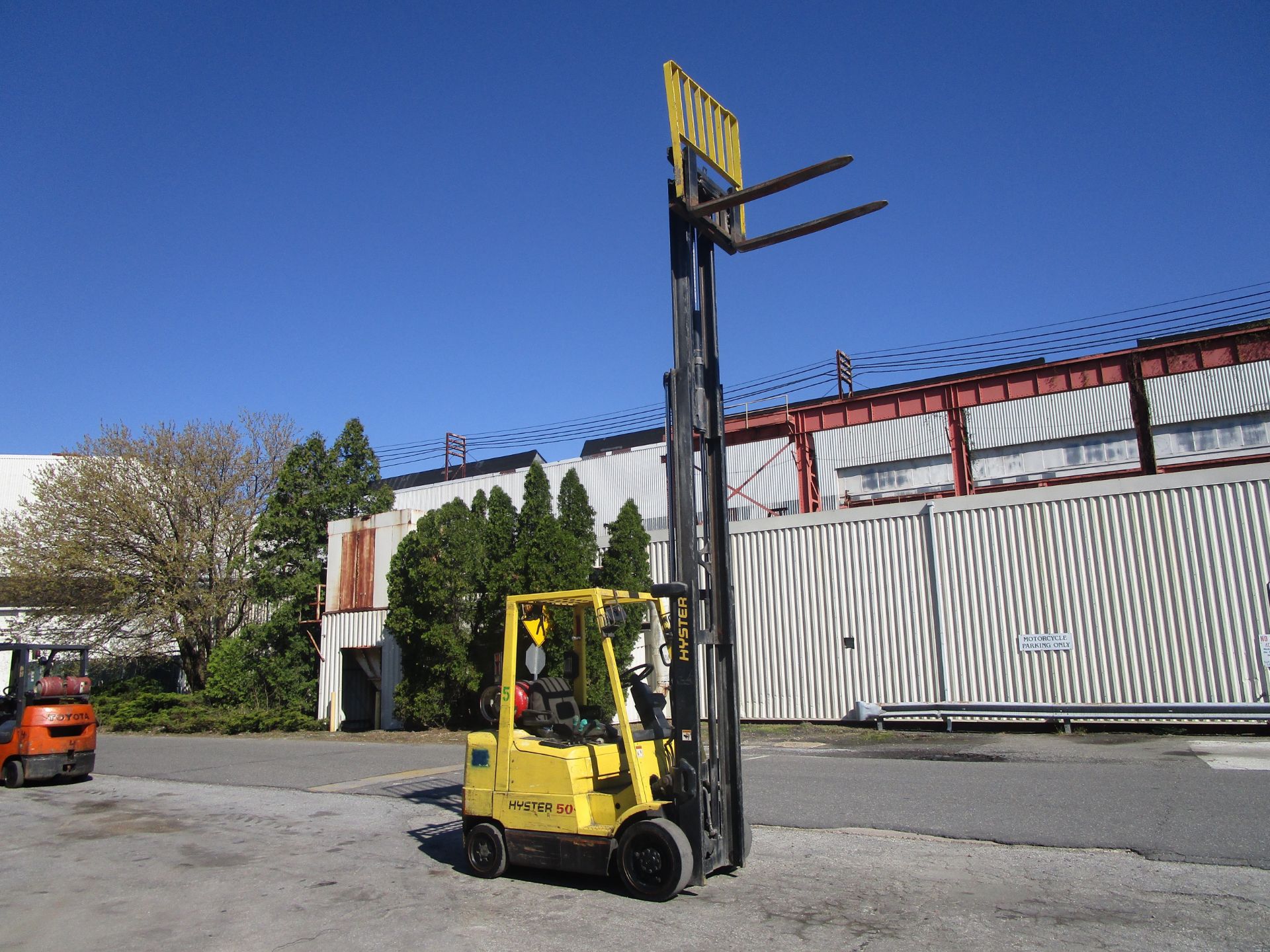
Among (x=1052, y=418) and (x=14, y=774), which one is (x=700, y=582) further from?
(x=1052, y=418)

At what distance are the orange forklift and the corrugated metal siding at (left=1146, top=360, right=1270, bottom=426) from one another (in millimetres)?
33436

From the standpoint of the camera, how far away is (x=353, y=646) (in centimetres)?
2775

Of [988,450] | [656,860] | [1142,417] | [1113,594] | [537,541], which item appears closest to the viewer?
[656,860]

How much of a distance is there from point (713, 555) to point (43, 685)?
485 inches

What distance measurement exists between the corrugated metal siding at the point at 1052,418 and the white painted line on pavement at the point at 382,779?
25144 millimetres

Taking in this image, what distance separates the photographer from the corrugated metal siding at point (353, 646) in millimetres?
26203

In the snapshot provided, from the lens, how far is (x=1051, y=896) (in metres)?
6.45

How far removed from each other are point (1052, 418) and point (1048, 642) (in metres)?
20.1

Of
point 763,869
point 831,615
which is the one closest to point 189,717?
point 831,615

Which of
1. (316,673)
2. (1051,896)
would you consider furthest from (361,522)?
(1051,896)

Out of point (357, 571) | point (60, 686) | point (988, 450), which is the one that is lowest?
point (60, 686)

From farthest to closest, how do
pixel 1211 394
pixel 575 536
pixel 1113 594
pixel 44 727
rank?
pixel 1211 394, pixel 575 536, pixel 1113 594, pixel 44 727

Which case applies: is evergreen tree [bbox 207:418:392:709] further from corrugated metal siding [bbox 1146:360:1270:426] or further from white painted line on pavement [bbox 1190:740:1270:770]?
corrugated metal siding [bbox 1146:360:1270:426]

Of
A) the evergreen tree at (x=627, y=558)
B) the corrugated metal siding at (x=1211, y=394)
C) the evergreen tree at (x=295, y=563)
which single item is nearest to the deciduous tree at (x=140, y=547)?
the evergreen tree at (x=295, y=563)
